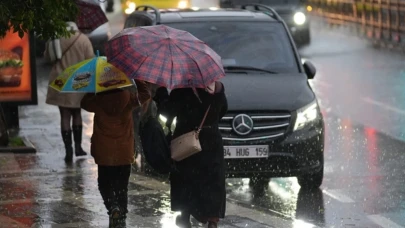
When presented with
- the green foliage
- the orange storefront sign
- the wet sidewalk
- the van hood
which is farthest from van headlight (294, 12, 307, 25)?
the green foliage

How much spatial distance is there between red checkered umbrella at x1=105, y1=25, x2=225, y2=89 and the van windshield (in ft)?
13.5

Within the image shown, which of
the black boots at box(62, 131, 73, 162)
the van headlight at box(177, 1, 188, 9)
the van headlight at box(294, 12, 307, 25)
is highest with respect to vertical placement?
the black boots at box(62, 131, 73, 162)

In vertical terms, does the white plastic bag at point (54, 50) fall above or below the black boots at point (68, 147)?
above

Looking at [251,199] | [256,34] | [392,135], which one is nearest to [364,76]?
[392,135]

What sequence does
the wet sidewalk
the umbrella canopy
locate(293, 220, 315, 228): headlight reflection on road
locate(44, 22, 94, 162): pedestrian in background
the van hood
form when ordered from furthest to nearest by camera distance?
locate(44, 22, 94, 162): pedestrian in background < the van hood < locate(293, 220, 315, 228): headlight reflection on road < the wet sidewalk < the umbrella canopy

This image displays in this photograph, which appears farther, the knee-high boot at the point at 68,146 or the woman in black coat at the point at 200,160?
the knee-high boot at the point at 68,146

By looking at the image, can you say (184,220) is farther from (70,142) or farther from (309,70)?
(70,142)

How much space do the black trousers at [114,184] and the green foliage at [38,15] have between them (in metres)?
Result: 1.30

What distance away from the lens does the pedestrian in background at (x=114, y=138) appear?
28.5 ft

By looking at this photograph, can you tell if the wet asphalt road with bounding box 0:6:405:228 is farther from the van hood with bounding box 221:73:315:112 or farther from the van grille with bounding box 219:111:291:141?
the van hood with bounding box 221:73:315:112

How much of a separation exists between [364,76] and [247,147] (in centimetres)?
1252

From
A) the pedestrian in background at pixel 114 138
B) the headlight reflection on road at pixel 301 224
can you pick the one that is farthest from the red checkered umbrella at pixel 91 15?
the headlight reflection on road at pixel 301 224

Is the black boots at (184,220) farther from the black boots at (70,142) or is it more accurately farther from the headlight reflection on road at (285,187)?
the black boots at (70,142)

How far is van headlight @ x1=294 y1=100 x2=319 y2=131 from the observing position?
36.7 ft
